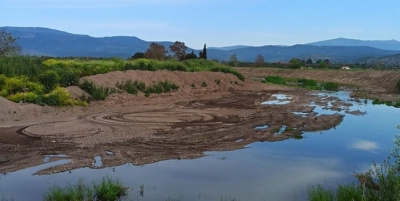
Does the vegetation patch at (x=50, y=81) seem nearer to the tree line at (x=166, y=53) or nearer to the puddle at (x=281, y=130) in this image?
the puddle at (x=281, y=130)

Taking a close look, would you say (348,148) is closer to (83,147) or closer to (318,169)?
(318,169)

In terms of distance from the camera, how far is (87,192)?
9.79m

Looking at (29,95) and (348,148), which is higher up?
(29,95)

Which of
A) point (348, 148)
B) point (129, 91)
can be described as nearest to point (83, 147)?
point (348, 148)

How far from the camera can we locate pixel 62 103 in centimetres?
2177

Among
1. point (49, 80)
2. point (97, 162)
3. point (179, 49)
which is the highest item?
point (179, 49)

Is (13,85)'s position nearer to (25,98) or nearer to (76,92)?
(25,98)

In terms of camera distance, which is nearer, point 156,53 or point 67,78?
point 67,78

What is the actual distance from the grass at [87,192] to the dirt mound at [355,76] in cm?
3851

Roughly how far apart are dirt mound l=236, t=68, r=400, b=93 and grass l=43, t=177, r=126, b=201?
126 feet

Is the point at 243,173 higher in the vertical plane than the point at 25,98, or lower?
lower

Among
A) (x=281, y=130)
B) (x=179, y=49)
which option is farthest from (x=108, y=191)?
(x=179, y=49)

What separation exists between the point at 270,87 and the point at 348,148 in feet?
93.5

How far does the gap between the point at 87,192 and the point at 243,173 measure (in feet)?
15.2
